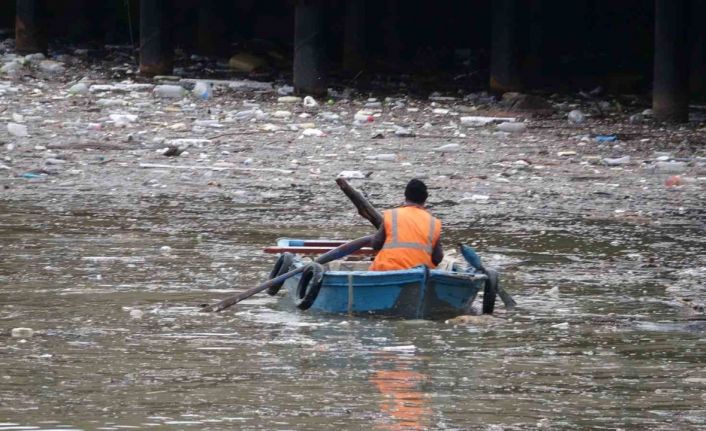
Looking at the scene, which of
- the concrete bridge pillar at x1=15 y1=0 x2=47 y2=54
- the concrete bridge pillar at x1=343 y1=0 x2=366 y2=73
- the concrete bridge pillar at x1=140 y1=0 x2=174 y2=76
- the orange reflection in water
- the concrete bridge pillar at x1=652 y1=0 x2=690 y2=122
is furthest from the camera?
the concrete bridge pillar at x1=343 y1=0 x2=366 y2=73

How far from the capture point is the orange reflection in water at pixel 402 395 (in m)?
6.71

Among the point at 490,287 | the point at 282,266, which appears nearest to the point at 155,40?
the point at 282,266

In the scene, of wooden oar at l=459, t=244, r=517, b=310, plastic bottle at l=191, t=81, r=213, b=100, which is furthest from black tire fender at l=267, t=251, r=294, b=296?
plastic bottle at l=191, t=81, r=213, b=100

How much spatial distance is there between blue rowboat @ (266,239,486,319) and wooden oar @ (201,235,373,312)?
12 cm

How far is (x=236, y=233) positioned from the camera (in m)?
12.8

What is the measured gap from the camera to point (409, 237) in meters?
9.32

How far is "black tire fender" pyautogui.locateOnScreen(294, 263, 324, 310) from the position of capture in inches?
362

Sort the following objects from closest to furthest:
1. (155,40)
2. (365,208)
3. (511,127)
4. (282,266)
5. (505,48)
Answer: (282,266) → (365,208) → (511,127) → (505,48) → (155,40)

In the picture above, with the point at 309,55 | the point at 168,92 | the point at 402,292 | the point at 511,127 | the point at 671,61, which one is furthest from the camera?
the point at 309,55

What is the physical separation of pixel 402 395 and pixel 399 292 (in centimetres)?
188

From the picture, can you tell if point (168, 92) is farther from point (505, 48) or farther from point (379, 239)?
point (379, 239)

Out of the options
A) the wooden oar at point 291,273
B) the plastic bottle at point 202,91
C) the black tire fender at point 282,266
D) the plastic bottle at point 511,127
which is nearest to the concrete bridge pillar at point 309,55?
the plastic bottle at point 202,91

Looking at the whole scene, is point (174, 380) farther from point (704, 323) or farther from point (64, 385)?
point (704, 323)

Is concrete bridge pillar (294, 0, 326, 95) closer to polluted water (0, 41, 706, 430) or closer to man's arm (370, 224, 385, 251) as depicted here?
polluted water (0, 41, 706, 430)
